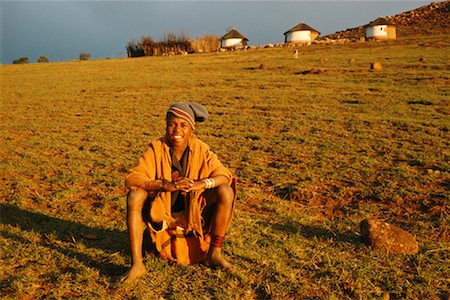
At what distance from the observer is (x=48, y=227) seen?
13.9ft

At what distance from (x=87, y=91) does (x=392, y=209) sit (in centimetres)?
1444

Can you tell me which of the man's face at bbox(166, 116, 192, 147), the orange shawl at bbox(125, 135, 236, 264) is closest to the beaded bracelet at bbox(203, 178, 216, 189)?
the orange shawl at bbox(125, 135, 236, 264)

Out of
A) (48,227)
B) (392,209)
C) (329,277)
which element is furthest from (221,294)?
(392,209)

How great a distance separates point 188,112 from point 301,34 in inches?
1900

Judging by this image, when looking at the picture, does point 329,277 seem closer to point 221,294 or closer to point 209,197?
point 221,294

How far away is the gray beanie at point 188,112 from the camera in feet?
10.6

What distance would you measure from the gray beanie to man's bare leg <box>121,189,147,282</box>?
0.67m

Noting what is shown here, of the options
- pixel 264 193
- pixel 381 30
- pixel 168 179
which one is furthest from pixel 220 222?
pixel 381 30

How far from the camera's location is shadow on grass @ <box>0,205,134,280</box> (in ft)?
11.4

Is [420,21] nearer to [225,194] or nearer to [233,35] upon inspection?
[233,35]

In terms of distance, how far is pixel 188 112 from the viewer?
326 cm

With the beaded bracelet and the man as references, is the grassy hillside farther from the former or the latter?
the beaded bracelet

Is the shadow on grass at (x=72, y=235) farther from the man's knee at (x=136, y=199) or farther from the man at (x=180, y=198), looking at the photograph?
the man's knee at (x=136, y=199)

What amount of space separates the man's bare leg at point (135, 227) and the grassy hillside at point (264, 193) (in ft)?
0.39
